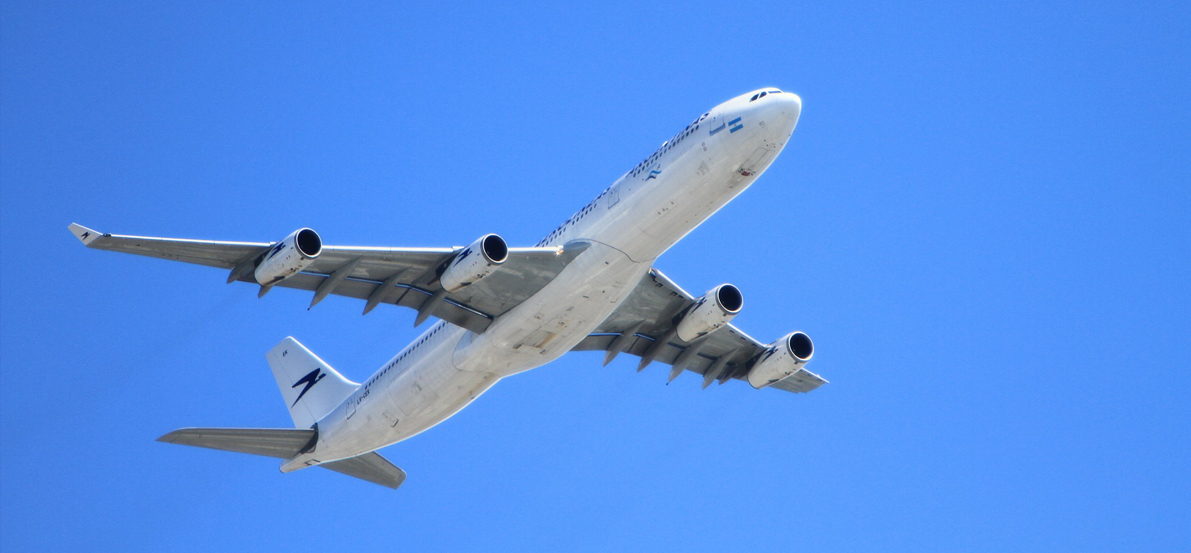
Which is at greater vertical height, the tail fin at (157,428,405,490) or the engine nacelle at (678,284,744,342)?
the engine nacelle at (678,284,744,342)

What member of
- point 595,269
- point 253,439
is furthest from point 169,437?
point 595,269

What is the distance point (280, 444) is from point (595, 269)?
525 inches

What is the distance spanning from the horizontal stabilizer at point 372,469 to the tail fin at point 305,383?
1.85 m

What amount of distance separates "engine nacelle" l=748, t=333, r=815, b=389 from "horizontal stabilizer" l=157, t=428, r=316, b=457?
14883 mm

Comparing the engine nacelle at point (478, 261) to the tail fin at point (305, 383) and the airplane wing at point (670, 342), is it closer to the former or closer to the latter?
the airplane wing at point (670, 342)

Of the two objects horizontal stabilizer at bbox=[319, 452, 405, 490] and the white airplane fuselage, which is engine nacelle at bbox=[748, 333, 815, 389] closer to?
the white airplane fuselage

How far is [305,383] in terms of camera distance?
4316 cm

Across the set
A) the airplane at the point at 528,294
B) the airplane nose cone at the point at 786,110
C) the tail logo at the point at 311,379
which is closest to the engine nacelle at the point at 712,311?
the airplane at the point at 528,294

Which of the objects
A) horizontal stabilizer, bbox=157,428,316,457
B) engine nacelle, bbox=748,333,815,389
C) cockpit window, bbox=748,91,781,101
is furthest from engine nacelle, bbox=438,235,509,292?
engine nacelle, bbox=748,333,815,389

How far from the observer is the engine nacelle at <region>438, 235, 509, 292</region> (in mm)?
30406

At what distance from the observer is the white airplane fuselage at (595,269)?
30016 millimetres

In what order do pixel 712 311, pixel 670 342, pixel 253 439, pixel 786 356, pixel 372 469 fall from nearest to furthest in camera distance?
1. pixel 712 311
2. pixel 253 439
3. pixel 786 356
4. pixel 670 342
5. pixel 372 469

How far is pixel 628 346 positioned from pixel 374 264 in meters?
10.6

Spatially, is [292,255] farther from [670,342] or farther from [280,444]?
[670,342]
